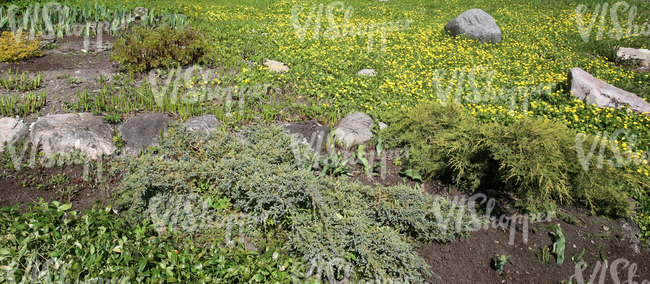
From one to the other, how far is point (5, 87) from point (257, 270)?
5035 mm

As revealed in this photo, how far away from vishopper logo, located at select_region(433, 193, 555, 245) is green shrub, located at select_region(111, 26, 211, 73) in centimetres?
481

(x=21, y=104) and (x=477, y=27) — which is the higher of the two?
(x=477, y=27)

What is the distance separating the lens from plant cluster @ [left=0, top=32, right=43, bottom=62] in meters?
5.79

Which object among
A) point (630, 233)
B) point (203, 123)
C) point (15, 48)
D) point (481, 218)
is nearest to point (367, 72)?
point (203, 123)

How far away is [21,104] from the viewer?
4.77 meters

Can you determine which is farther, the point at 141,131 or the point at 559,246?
the point at 141,131

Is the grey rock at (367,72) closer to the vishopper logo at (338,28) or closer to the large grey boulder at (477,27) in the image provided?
the vishopper logo at (338,28)

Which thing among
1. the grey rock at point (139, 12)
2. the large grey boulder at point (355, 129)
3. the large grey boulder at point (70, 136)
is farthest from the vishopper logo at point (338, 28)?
the large grey boulder at point (70, 136)

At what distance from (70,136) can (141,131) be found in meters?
0.72

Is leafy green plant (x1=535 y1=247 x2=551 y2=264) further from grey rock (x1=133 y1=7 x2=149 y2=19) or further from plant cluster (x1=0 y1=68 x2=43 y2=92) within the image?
grey rock (x1=133 y1=7 x2=149 y2=19)

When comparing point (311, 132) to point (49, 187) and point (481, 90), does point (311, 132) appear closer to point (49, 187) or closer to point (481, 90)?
point (49, 187)

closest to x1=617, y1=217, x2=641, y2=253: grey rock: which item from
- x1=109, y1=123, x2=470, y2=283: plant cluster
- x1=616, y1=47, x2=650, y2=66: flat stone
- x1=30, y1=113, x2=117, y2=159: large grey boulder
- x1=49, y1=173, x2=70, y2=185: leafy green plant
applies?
x1=109, y1=123, x2=470, y2=283: plant cluster

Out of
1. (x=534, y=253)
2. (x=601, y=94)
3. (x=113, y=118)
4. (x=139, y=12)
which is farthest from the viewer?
(x=139, y=12)

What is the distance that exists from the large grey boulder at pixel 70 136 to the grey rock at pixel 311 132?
209 centimetres
